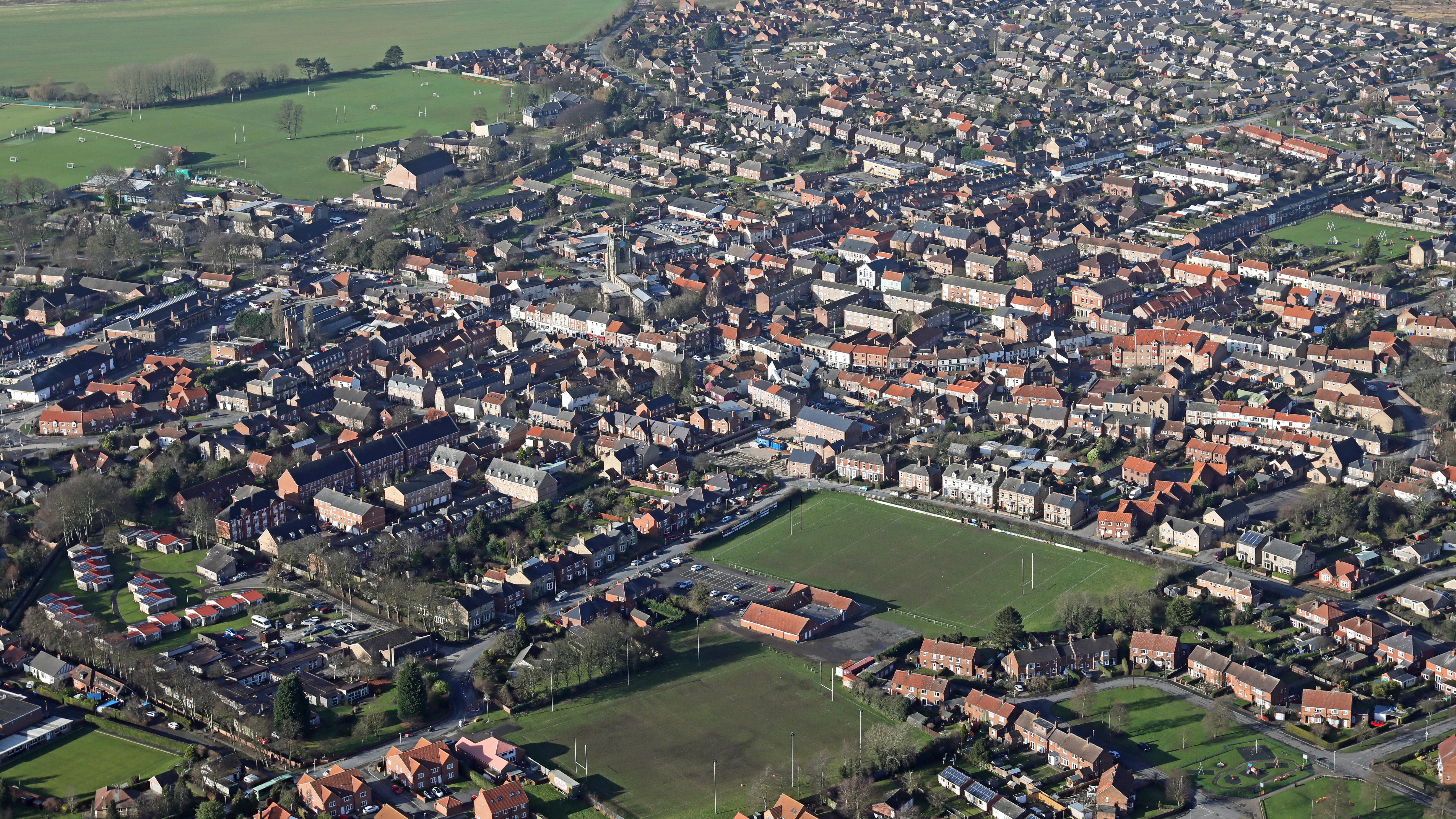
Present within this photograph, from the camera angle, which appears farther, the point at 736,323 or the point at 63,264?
the point at 63,264

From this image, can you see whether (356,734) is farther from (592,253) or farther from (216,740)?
(592,253)

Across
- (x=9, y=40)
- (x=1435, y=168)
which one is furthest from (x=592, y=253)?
(x=9, y=40)

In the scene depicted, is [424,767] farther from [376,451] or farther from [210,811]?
[376,451]

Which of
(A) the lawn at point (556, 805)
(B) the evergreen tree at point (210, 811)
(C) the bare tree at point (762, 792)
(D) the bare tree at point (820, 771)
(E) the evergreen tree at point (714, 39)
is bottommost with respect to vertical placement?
(A) the lawn at point (556, 805)

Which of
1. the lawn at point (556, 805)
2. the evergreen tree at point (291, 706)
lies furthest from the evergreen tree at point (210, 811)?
the lawn at point (556, 805)

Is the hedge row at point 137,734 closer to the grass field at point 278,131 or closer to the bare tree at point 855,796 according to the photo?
the bare tree at point 855,796

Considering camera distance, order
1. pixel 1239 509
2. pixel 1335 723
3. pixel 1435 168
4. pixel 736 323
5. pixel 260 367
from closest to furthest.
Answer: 1. pixel 1335 723
2. pixel 1239 509
3. pixel 260 367
4. pixel 736 323
5. pixel 1435 168

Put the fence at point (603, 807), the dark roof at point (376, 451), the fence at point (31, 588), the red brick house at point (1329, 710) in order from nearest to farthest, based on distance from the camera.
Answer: the fence at point (603, 807) → the red brick house at point (1329, 710) → the fence at point (31, 588) → the dark roof at point (376, 451)
